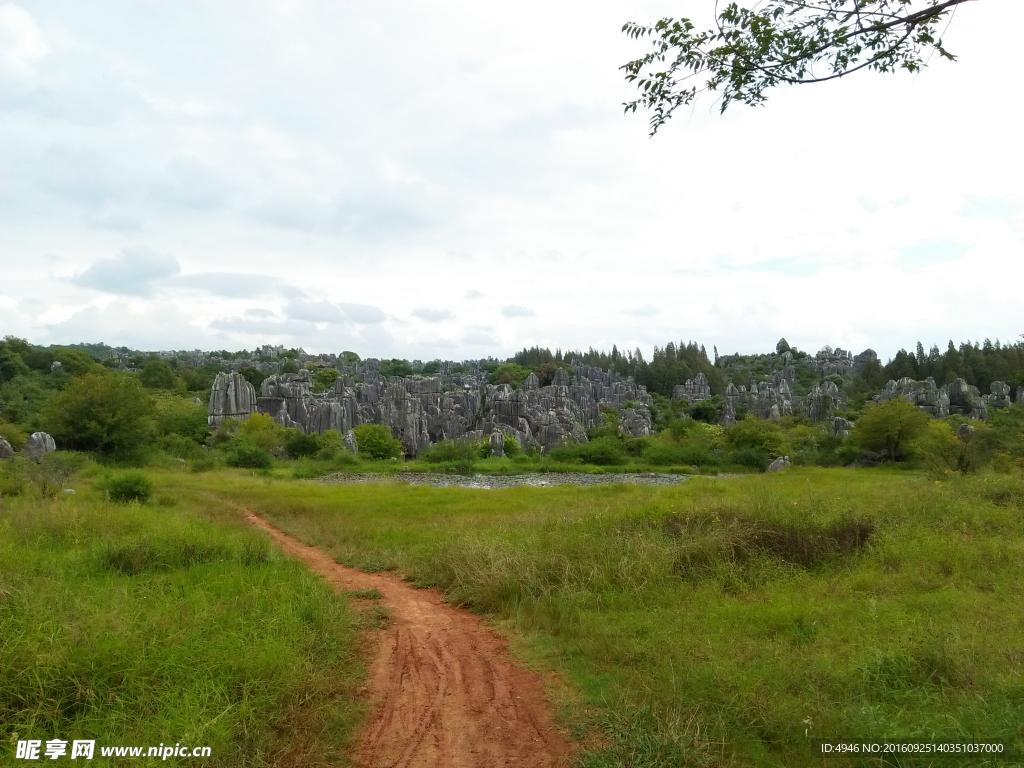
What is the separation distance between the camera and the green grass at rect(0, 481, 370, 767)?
3914mm

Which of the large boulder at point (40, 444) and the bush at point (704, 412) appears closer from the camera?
the large boulder at point (40, 444)

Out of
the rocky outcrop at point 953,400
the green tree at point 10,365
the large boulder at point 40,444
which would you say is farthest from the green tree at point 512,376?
the large boulder at point 40,444

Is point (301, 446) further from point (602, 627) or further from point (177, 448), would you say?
point (602, 627)

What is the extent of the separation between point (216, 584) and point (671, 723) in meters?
5.09

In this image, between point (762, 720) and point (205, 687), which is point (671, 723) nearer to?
point (762, 720)

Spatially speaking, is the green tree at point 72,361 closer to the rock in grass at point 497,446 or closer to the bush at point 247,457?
the bush at point 247,457

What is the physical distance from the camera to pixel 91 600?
5.72 metres

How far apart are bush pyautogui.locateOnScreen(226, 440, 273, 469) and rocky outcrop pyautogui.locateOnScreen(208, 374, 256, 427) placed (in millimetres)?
14540

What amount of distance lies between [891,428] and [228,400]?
152ft

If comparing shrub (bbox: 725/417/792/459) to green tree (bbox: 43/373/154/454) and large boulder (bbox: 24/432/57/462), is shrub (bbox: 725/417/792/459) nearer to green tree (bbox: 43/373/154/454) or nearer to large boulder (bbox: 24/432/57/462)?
green tree (bbox: 43/373/154/454)

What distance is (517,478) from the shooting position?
37312 millimetres

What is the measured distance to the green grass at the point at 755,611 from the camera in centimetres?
429

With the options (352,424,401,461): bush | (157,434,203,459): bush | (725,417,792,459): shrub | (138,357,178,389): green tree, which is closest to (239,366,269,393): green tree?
(138,357,178,389): green tree

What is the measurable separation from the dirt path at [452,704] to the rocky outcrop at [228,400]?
1848 inches
